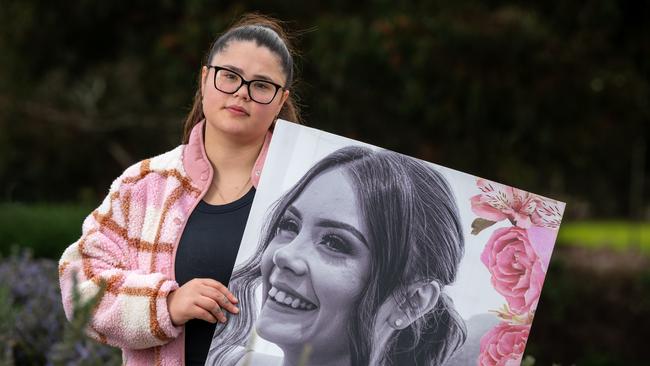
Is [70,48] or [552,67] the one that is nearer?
[552,67]

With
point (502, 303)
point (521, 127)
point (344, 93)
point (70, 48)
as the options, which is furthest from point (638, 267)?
point (502, 303)

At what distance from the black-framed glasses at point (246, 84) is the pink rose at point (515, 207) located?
0.52 meters

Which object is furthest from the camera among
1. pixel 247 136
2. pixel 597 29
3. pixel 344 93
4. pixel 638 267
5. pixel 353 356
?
pixel 638 267

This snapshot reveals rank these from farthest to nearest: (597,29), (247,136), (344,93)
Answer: (344,93) < (597,29) < (247,136)

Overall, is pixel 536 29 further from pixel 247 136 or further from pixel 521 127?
pixel 247 136

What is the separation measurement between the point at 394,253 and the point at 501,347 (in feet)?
1.02

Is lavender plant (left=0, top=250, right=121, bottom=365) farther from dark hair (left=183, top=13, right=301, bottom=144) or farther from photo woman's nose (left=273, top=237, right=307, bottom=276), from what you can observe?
dark hair (left=183, top=13, right=301, bottom=144)

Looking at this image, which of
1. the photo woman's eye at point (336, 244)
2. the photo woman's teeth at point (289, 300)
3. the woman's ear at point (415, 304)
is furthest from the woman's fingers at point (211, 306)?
the woman's ear at point (415, 304)

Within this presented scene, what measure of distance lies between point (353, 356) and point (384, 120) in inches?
271

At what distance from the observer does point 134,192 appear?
2.04 metres

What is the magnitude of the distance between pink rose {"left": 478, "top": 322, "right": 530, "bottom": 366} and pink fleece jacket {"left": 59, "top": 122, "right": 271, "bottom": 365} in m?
0.64

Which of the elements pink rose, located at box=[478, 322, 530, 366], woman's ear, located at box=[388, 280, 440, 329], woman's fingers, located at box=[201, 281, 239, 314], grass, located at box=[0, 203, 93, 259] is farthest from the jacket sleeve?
grass, located at box=[0, 203, 93, 259]

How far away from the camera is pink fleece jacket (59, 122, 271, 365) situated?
6.23 ft

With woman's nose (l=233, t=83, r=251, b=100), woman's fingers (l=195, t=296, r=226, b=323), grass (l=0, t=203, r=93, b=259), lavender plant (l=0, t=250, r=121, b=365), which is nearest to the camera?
woman's fingers (l=195, t=296, r=226, b=323)
